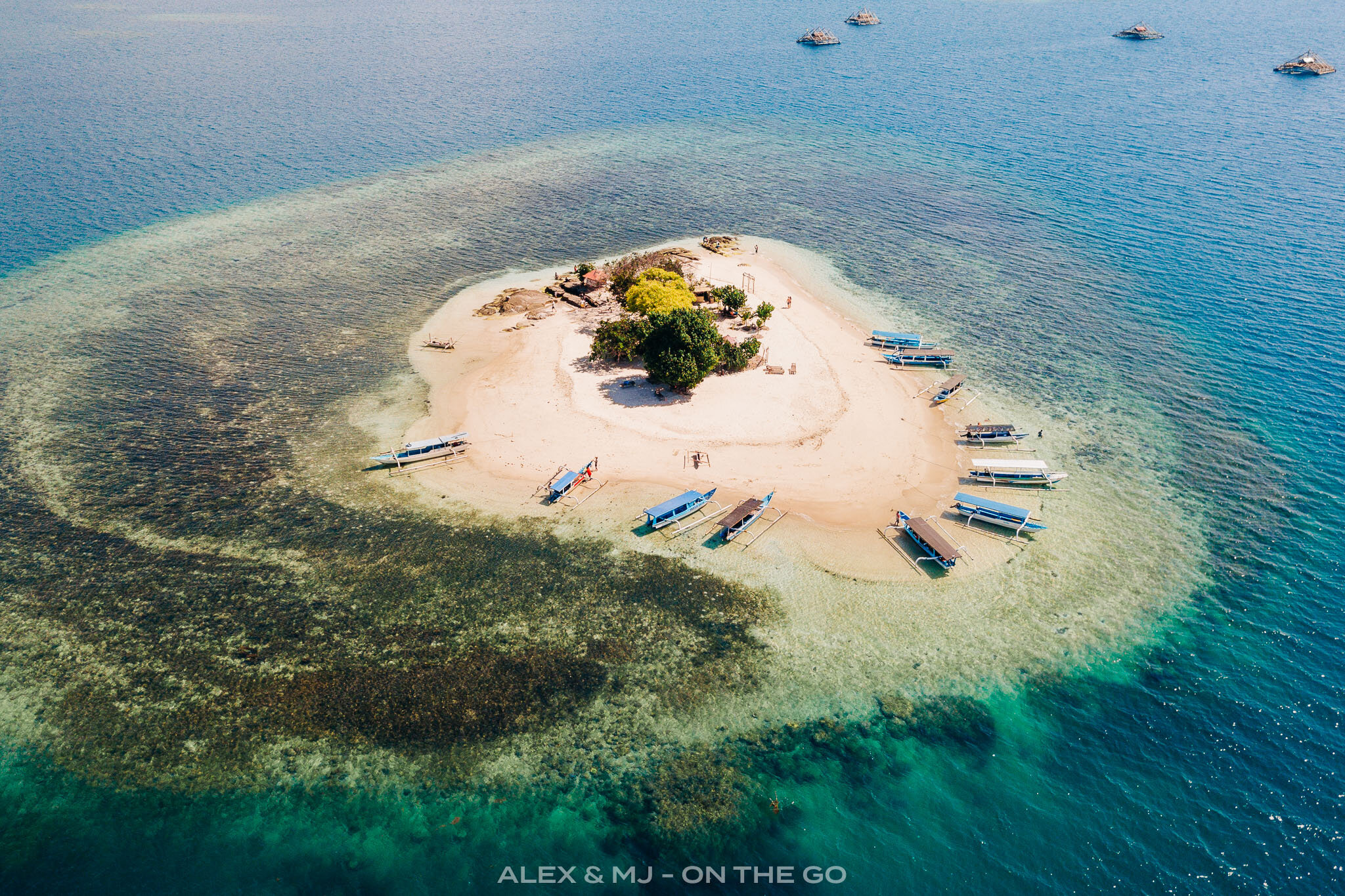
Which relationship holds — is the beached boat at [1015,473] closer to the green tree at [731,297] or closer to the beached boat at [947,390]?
the beached boat at [947,390]

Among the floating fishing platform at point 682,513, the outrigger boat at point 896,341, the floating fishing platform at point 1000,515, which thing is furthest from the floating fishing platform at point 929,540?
the outrigger boat at point 896,341

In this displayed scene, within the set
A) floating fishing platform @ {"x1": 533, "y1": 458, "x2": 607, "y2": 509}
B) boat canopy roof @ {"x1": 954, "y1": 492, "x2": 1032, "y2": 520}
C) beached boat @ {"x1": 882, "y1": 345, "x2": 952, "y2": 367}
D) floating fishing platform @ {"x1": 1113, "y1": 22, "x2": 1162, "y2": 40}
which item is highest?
floating fishing platform @ {"x1": 1113, "y1": 22, "x2": 1162, "y2": 40}

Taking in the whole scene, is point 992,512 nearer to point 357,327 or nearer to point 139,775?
point 139,775

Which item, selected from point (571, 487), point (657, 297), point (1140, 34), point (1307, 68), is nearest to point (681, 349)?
point (657, 297)

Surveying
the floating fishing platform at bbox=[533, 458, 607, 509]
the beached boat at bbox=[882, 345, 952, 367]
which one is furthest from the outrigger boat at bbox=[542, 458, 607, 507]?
the beached boat at bbox=[882, 345, 952, 367]

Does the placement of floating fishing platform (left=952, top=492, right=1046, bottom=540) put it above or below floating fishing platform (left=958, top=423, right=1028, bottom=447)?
below

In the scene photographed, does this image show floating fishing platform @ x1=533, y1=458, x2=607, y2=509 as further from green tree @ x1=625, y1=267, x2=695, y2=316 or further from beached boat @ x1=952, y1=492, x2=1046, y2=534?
beached boat @ x1=952, y1=492, x2=1046, y2=534
